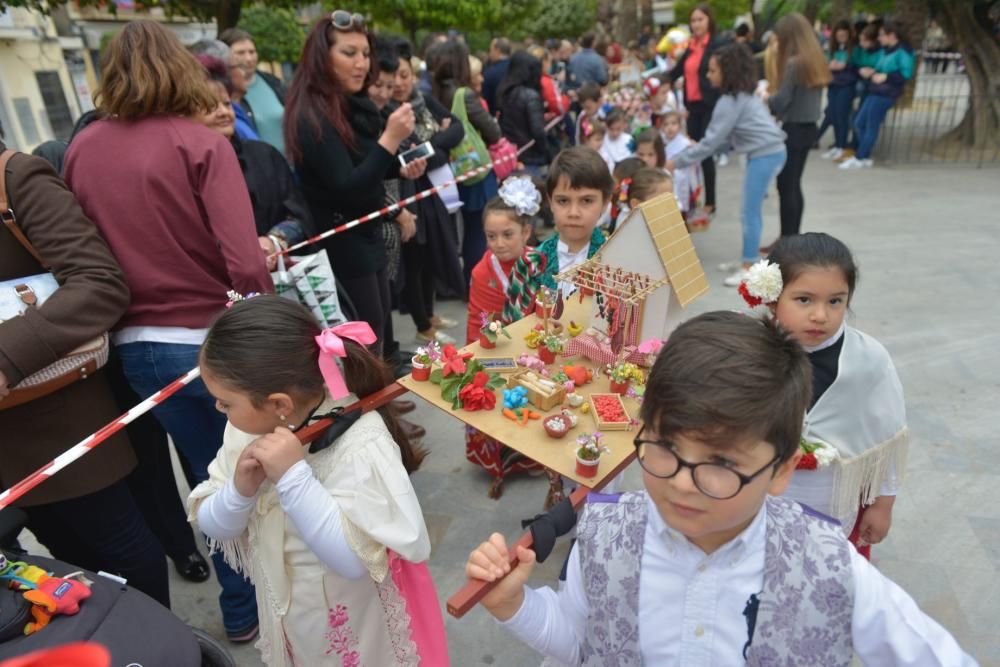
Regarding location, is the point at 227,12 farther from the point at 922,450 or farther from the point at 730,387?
the point at 730,387

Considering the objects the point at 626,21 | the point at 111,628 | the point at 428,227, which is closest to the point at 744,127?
the point at 428,227

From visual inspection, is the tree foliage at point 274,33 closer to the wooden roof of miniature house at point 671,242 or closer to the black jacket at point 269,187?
the black jacket at point 269,187

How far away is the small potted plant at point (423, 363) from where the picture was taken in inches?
92.4

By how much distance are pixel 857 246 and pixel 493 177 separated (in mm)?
3669

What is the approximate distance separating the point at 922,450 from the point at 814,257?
209 cm

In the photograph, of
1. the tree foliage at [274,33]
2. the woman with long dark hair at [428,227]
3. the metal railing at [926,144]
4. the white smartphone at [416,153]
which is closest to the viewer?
the white smartphone at [416,153]

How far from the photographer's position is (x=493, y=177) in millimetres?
5152

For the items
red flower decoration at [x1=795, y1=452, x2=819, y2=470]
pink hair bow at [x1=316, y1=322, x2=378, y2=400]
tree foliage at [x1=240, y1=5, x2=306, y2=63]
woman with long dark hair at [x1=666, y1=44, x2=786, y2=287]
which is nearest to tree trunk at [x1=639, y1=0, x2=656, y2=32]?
tree foliage at [x1=240, y1=5, x2=306, y2=63]

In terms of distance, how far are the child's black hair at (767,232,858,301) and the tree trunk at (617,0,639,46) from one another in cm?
2232

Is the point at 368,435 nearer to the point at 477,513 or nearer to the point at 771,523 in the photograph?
the point at 771,523

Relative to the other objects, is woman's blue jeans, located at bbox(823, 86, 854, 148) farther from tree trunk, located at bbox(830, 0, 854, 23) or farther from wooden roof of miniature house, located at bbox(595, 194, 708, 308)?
wooden roof of miniature house, located at bbox(595, 194, 708, 308)

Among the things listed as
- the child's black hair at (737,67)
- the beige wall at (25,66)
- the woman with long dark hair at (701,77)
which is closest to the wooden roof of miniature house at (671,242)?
the child's black hair at (737,67)

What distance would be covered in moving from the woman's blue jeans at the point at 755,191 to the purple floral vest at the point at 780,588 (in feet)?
15.4

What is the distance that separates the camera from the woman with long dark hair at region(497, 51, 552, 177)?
6.13 m
